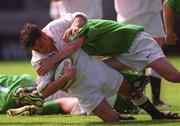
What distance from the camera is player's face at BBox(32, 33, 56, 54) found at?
311 inches

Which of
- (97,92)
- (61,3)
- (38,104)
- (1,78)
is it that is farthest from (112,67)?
(61,3)

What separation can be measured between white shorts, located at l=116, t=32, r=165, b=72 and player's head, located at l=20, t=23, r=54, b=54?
0.75 metres

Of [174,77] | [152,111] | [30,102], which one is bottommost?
[30,102]

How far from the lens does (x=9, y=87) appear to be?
9.21 m

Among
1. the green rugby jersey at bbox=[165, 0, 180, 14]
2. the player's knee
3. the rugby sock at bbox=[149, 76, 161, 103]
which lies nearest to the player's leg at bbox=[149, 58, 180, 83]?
the player's knee

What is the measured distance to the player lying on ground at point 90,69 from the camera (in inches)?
313

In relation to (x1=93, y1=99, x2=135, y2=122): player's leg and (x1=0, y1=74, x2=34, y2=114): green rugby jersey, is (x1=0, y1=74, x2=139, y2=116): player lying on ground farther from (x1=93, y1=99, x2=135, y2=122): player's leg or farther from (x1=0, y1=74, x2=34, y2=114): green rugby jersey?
(x1=93, y1=99, x2=135, y2=122): player's leg

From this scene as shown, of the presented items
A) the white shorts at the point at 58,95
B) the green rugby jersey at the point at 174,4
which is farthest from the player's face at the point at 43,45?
the white shorts at the point at 58,95

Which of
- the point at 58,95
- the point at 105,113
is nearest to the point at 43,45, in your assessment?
the point at 105,113

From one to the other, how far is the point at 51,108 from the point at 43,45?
52.2 inches

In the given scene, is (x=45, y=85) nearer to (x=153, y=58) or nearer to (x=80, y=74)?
(x=80, y=74)

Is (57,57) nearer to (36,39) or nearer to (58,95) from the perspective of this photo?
(36,39)

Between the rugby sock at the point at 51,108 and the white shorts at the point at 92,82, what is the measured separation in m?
0.87

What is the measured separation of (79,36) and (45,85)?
1.65 feet
